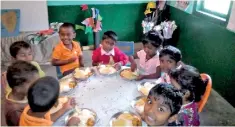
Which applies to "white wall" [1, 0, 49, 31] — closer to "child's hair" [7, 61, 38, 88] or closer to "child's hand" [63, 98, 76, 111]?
"child's hair" [7, 61, 38, 88]

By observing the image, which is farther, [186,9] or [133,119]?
[186,9]

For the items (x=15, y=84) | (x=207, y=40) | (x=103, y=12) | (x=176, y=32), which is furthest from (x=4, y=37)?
(x=207, y=40)

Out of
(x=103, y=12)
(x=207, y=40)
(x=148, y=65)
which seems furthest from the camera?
(x=103, y=12)

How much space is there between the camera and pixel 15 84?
1.18m

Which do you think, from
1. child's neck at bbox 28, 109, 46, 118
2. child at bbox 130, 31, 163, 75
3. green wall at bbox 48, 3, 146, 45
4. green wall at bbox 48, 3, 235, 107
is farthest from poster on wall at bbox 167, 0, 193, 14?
child's neck at bbox 28, 109, 46, 118

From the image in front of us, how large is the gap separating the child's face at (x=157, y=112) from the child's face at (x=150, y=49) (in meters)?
0.76

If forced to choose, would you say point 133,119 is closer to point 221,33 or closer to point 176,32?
point 221,33

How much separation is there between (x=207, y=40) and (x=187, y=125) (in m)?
1.81

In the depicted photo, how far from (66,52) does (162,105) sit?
1.19 metres

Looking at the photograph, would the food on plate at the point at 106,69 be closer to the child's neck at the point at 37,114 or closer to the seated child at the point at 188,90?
the seated child at the point at 188,90

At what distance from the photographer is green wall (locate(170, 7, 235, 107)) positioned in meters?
2.35

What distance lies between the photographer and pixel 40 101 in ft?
3.17

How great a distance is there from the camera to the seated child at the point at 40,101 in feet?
3.16

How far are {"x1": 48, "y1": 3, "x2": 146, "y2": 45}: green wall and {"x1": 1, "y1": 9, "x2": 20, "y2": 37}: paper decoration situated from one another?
0.50 meters
